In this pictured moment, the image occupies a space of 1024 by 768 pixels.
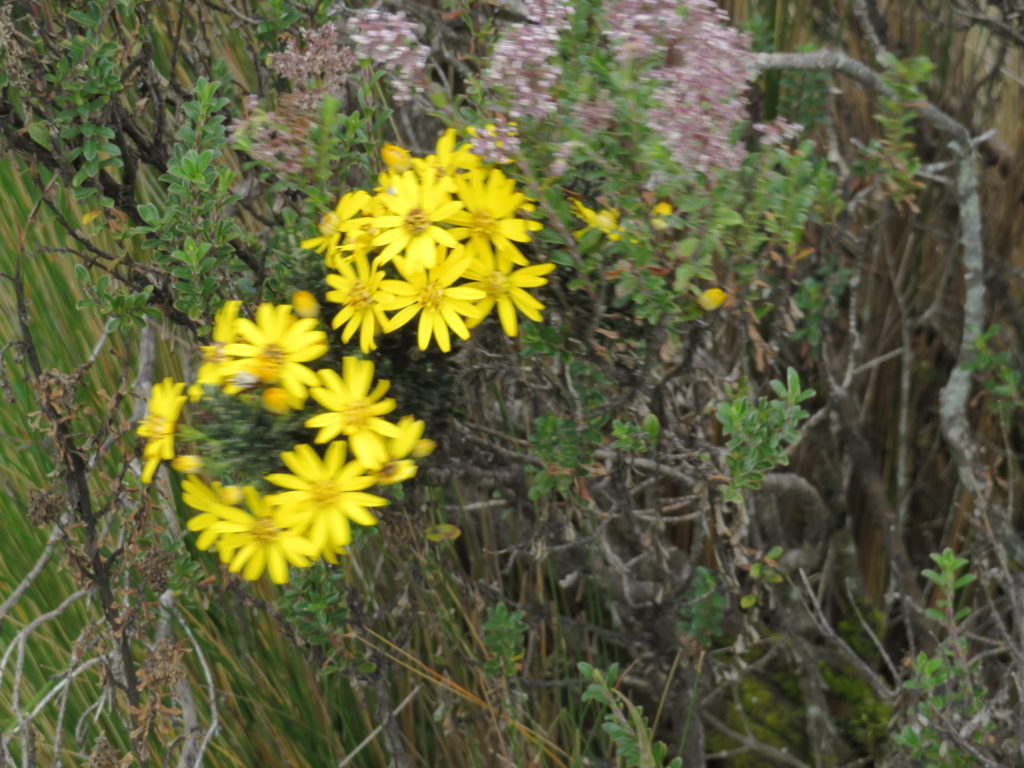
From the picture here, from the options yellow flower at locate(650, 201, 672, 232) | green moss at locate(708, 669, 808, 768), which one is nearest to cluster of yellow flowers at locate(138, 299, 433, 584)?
yellow flower at locate(650, 201, 672, 232)

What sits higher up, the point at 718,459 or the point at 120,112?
the point at 120,112

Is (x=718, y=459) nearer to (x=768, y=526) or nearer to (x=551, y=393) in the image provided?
(x=551, y=393)

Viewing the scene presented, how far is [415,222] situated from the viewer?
1053mm

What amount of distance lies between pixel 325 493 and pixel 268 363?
0.46 feet

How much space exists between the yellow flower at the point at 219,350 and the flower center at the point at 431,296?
206 millimetres

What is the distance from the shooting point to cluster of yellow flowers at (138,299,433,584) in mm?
1001

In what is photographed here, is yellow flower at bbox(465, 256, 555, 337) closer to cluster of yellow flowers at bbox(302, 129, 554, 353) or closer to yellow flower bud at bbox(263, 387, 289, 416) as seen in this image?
cluster of yellow flowers at bbox(302, 129, 554, 353)

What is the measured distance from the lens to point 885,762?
1.82 metres

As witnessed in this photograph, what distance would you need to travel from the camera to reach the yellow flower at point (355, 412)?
3.29 ft

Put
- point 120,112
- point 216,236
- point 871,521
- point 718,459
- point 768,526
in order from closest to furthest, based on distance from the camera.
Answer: point 216,236 → point 120,112 → point 718,459 → point 768,526 → point 871,521

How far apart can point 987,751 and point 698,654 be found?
47cm

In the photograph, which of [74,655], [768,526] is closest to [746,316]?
[768,526]

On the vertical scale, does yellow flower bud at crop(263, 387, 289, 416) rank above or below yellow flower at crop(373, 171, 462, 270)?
below

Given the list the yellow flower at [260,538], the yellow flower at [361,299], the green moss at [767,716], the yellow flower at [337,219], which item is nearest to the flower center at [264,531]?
the yellow flower at [260,538]
